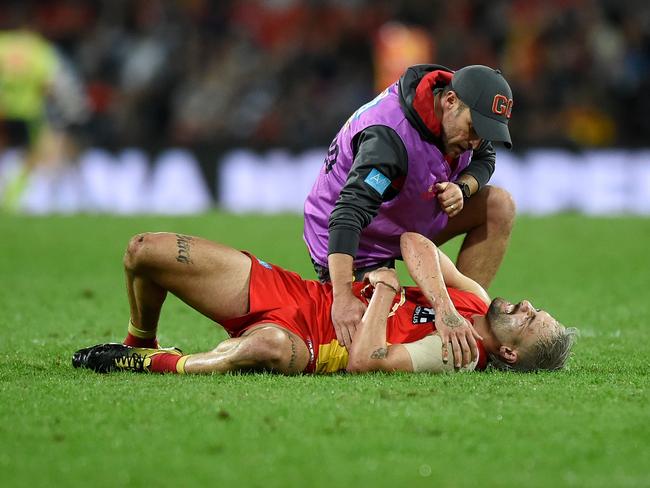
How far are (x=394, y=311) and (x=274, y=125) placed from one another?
13519 mm

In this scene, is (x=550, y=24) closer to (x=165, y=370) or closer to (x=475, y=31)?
(x=475, y=31)

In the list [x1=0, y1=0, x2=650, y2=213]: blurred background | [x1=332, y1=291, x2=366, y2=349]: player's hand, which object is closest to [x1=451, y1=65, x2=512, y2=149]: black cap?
[x1=332, y1=291, x2=366, y2=349]: player's hand

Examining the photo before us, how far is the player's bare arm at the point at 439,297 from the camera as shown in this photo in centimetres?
602

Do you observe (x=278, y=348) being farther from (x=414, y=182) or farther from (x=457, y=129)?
(x=457, y=129)

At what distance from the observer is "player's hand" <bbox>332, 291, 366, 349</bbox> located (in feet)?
20.0

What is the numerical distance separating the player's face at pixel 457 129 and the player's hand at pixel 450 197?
0.70 feet

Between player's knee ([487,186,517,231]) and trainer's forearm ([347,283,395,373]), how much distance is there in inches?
56.8

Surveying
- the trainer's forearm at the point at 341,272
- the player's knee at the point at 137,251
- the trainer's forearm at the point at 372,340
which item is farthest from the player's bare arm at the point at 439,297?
the player's knee at the point at 137,251

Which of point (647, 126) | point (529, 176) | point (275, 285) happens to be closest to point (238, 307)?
point (275, 285)

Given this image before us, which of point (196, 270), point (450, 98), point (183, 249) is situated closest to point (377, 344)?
point (196, 270)

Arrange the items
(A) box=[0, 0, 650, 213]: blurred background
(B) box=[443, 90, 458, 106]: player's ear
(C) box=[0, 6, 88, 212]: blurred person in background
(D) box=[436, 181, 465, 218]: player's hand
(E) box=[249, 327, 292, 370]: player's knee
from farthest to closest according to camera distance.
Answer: (C) box=[0, 6, 88, 212]: blurred person in background, (A) box=[0, 0, 650, 213]: blurred background, (D) box=[436, 181, 465, 218]: player's hand, (B) box=[443, 90, 458, 106]: player's ear, (E) box=[249, 327, 292, 370]: player's knee

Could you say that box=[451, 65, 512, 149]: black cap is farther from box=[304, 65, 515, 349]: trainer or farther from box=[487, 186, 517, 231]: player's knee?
box=[487, 186, 517, 231]: player's knee

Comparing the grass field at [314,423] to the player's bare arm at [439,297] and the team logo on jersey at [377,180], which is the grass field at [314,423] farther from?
the team logo on jersey at [377,180]

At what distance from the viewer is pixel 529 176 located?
1720 centimetres
